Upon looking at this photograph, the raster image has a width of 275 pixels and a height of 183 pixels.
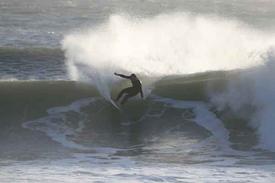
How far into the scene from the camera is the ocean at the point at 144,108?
13.6 m

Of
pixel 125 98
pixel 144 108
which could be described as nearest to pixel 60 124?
pixel 125 98

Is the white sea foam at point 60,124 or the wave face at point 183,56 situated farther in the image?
the wave face at point 183,56

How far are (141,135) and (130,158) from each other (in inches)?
99.5

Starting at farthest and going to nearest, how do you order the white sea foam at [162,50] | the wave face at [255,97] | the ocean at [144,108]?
the white sea foam at [162,50] < the wave face at [255,97] < the ocean at [144,108]

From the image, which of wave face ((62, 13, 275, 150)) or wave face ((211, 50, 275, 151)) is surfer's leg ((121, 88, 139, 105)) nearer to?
wave face ((62, 13, 275, 150))

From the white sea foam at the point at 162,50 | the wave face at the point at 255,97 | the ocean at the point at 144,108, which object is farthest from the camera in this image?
the white sea foam at the point at 162,50

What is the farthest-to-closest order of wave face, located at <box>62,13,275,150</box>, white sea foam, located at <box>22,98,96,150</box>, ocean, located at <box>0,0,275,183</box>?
wave face, located at <box>62,13,275,150</box> < white sea foam, located at <box>22,98,96,150</box> < ocean, located at <box>0,0,275,183</box>

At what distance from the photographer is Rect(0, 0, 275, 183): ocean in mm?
13555

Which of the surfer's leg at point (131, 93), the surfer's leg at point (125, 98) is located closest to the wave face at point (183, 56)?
the surfer's leg at point (125, 98)

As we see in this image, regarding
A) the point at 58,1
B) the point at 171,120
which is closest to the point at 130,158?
the point at 171,120

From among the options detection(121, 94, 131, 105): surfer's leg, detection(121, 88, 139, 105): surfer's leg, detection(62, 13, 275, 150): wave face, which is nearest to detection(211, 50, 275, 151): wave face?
detection(62, 13, 275, 150): wave face

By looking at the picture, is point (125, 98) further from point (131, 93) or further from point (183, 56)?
point (183, 56)

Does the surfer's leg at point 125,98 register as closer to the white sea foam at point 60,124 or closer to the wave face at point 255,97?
the white sea foam at point 60,124

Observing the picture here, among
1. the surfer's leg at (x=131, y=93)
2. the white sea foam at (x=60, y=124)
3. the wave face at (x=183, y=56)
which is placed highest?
the wave face at (x=183, y=56)
